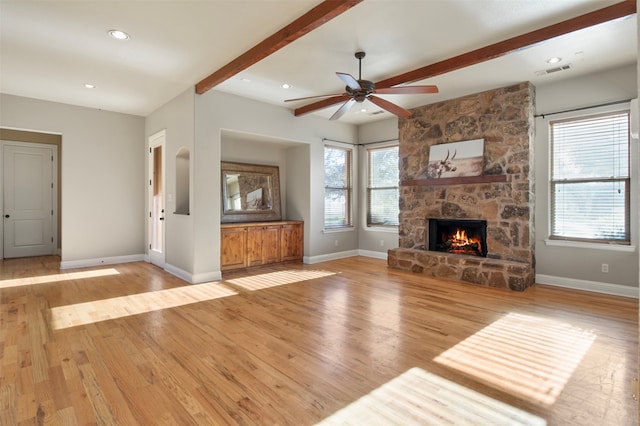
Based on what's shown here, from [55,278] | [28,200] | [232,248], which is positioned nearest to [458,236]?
[232,248]

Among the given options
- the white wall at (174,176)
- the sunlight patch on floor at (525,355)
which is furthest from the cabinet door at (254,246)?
the sunlight patch on floor at (525,355)

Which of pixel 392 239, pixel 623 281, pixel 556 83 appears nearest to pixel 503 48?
pixel 556 83

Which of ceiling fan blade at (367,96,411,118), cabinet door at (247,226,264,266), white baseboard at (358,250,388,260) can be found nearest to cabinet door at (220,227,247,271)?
cabinet door at (247,226,264,266)

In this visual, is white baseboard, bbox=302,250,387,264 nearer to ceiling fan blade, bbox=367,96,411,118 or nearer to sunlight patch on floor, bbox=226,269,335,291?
sunlight patch on floor, bbox=226,269,335,291

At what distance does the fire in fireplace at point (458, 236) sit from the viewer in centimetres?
555

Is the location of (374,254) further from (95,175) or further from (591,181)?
(95,175)

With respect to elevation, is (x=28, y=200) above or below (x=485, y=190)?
below

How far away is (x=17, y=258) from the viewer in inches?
270

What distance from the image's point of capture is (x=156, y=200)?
21.4 feet

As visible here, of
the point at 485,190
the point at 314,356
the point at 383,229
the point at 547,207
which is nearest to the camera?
the point at 314,356

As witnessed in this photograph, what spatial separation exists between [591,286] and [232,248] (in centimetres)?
→ 542

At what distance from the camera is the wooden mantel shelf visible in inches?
202

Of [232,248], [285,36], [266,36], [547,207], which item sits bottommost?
[232,248]

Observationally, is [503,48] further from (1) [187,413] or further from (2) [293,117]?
(1) [187,413]
